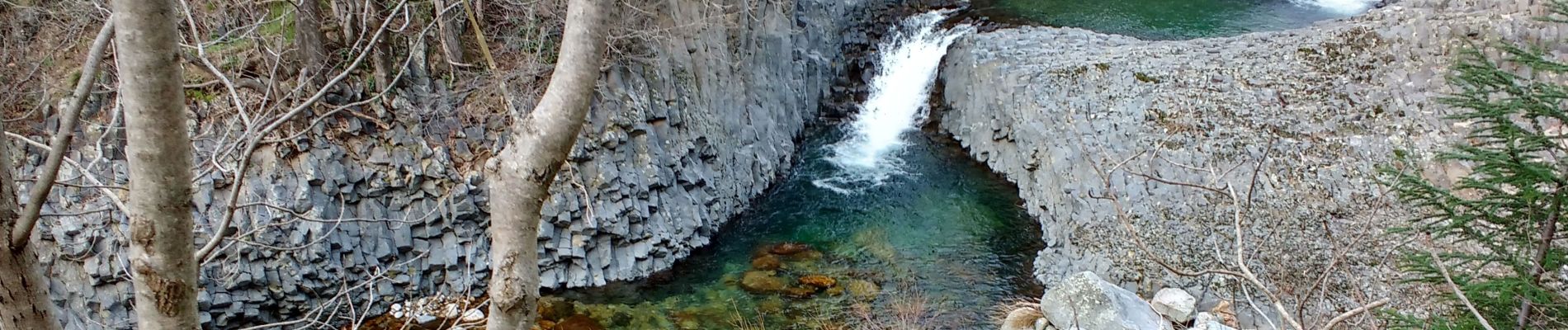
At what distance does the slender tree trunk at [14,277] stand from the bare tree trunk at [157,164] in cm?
66

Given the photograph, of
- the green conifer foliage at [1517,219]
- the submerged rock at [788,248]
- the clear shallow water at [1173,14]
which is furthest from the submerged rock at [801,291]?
the clear shallow water at [1173,14]

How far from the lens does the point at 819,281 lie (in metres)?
11.2

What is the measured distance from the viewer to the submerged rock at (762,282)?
436 inches

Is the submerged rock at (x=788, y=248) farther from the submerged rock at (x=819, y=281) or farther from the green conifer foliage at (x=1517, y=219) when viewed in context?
the green conifer foliage at (x=1517, y=219)

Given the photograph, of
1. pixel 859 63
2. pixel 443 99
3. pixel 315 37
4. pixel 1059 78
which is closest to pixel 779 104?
pixel 859 63

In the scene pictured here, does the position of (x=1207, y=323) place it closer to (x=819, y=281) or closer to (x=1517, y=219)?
(x=1517, y=219)

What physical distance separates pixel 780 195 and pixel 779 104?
A: 6.51ft

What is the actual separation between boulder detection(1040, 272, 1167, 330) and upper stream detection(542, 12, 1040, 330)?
98 cm

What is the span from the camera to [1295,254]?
1037 centimetres

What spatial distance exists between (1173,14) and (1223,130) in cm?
767

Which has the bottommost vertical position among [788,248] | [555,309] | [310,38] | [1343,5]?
[788,248]

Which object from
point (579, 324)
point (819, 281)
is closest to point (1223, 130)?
point (819, 281)

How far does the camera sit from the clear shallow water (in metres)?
18.2

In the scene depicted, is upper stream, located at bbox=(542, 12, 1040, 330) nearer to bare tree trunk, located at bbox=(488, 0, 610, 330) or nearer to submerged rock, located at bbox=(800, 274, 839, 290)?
submerged rock, located at bbox=(800, 274, 839, 290)
